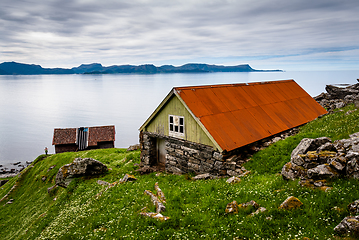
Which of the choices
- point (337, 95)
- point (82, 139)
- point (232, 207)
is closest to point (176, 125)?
point (232, 207)

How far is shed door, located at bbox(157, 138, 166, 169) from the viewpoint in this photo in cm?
2666

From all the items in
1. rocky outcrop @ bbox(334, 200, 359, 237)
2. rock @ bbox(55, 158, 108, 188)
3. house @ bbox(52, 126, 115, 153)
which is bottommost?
house @ bbox(52, 126, 115, 153)

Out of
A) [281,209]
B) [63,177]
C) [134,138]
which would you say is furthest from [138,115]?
[281,209]

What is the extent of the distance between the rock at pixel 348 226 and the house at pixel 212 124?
10.1 meters

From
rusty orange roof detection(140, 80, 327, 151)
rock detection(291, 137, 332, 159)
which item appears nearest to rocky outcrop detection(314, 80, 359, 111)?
rusty orange roof detection(140, 80, 327, 151)

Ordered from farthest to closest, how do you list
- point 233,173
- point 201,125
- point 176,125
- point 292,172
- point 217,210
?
1. point 176,125
2. point 201,125
3. point 233,173
4. point 292,172
5. point 217,210

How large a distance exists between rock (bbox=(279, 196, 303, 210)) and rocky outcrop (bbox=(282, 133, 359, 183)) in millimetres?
1916

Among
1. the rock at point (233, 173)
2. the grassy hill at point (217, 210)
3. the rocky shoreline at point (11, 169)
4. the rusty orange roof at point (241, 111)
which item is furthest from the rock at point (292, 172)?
the rocky shoreline at point (11, 169)

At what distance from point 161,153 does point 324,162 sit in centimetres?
1808

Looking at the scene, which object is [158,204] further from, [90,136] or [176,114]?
[90,136]

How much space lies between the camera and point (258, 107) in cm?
2495

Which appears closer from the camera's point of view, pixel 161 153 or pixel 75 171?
pixel 75 171

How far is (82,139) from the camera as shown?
195 feet

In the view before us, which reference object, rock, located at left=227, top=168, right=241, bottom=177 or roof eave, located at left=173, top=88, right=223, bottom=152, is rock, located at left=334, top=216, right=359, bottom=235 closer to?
rock, located at left=227, top=168, right=241, bottom=177
